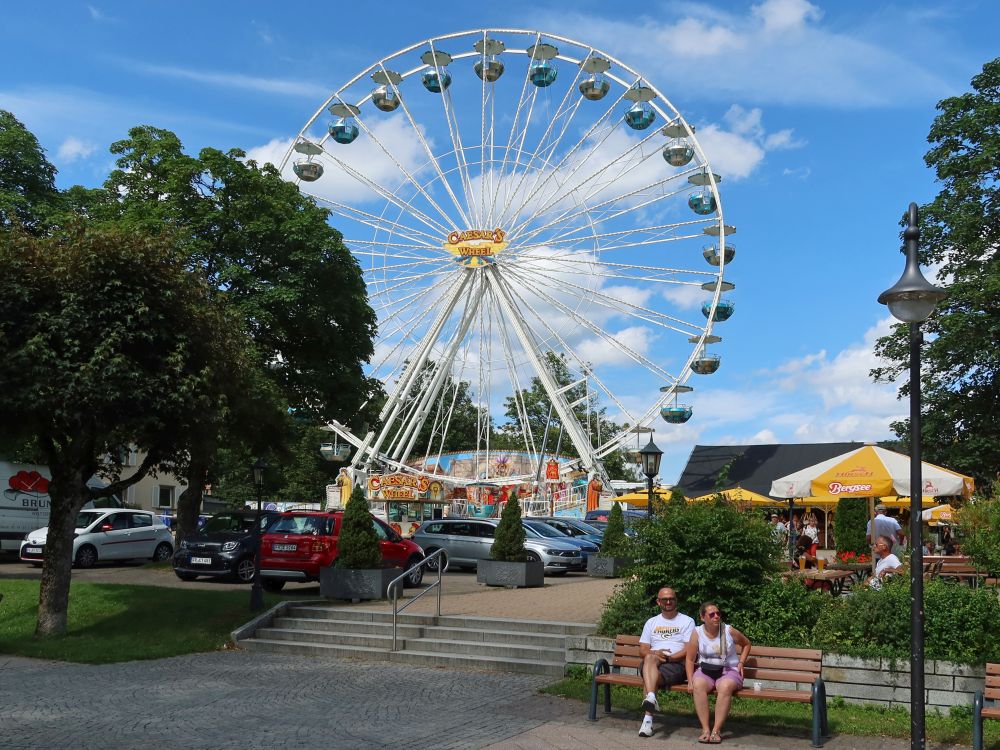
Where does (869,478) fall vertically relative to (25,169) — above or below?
below

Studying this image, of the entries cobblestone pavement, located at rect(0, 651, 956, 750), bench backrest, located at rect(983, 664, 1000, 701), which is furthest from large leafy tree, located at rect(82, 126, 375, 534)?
bench backrest, located at rect(983, 664, 1000, 701)

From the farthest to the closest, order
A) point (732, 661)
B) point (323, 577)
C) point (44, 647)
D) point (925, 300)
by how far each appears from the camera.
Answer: point (323, 577) < point (44, 647) < point (732, 661) < point (925, 300)

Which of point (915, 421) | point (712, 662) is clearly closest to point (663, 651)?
point (712, 662)

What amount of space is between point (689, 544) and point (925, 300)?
503 centimetres

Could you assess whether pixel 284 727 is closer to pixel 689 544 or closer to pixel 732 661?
pixel 732 661

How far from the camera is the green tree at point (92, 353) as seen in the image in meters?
13.1

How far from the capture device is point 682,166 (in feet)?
110

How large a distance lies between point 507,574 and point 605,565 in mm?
4804

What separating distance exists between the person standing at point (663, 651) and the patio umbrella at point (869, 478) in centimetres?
752

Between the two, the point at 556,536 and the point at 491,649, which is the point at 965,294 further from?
the point at 491,649

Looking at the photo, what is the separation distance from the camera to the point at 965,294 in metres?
29.1

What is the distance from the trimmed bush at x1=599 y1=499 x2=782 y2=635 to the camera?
11398 mm

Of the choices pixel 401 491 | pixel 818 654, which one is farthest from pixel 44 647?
pixel 401 491

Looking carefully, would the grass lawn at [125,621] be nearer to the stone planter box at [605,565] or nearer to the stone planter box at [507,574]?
the stone planter box at [507,574]
